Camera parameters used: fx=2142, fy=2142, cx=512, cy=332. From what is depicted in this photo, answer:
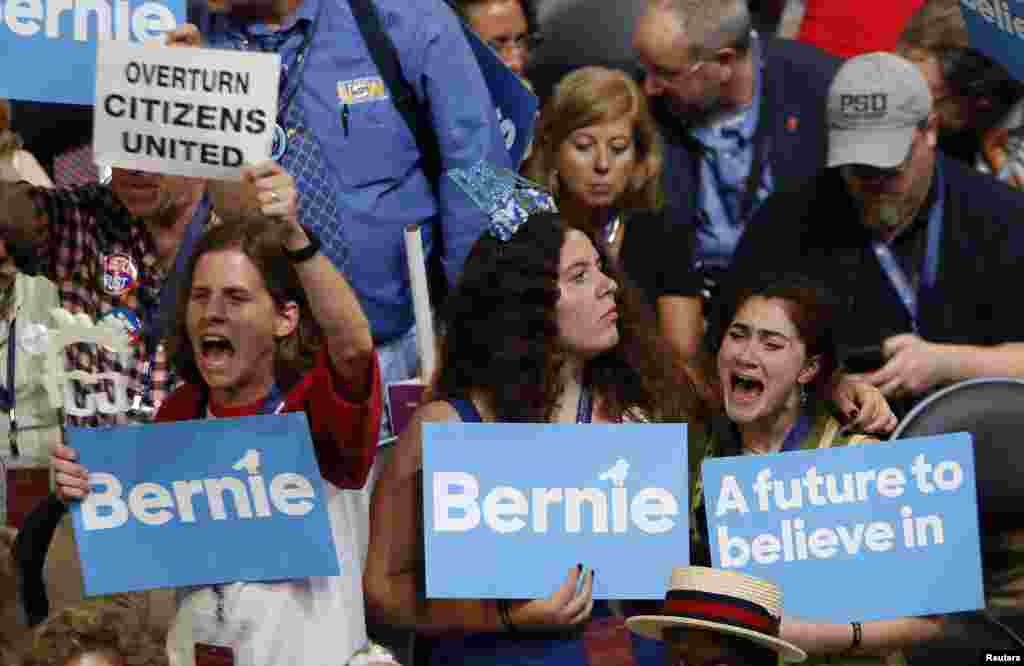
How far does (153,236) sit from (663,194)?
1908 mm

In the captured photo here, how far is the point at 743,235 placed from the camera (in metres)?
7.24

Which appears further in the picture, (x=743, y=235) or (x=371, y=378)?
(x=743, y=235)

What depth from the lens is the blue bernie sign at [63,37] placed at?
5.96 m

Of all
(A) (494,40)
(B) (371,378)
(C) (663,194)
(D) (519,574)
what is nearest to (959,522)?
(D) (519,574)

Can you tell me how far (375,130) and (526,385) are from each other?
4.42 ft

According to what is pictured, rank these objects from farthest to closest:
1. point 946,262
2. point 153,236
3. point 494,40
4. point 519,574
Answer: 1. point 494,40
2. point 946,262
3. point 153,236
4. point 519,574

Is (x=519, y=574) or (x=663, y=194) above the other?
(x=663, y=194)

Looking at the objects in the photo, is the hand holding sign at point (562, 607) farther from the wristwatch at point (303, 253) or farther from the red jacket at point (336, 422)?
the wristwatch at point (303, 253)

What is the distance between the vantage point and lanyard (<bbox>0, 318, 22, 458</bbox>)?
6234 mm

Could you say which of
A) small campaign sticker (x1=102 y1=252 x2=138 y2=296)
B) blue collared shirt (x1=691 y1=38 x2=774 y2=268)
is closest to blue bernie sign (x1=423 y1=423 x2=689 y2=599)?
small campaign sticker (x1=102 y1=252 x2=138 y2=296)

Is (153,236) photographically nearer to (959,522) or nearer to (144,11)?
(144,11)

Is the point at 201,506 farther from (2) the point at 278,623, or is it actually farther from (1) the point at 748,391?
(1) the point at 748,391

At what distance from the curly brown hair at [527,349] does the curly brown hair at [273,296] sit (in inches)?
14.1

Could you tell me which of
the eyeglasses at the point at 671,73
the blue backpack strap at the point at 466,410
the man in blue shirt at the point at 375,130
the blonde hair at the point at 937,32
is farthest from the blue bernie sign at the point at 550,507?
the blonde hair at the point at 937,32
